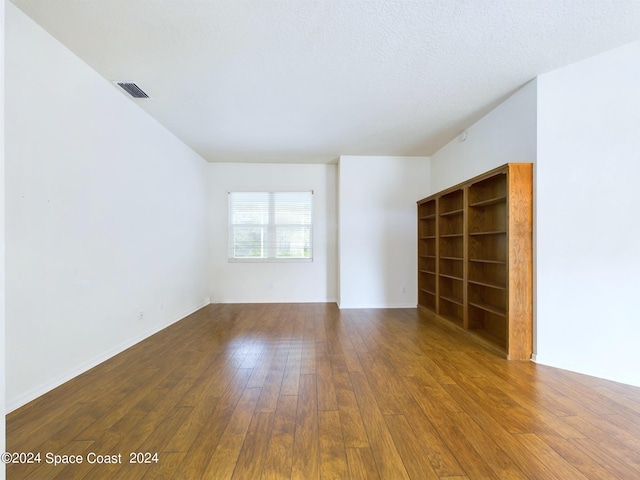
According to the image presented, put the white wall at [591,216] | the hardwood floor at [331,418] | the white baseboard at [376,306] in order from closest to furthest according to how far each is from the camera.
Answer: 1. the hardwood floor at [331,418]
2. the white wall at [591,216]
3. the white baseboard at [376,306]

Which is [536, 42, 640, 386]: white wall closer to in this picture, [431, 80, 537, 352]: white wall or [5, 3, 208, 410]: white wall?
[431, 80, 537, 352]: white wall

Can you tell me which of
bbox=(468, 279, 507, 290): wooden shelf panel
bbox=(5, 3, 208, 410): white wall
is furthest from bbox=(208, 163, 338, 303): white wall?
bbox=(468, 279, 507, 290): wooden shelf panel

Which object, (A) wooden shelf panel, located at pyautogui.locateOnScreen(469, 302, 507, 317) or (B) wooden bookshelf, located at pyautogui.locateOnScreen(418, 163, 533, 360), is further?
(A) wooden shelf panel, located at pyautogui.locateOnScreen(469, 302, 507, 317)

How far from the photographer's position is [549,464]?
56.6 inches

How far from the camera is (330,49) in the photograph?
226 centimetres

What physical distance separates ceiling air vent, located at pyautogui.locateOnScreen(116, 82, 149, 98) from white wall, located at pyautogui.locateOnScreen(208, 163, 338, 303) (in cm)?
252

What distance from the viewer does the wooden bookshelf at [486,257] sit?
268 cm

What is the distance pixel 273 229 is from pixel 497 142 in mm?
3822

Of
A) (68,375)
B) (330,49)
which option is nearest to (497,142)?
(330,49)

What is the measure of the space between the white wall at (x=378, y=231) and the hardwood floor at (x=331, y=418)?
2075mm

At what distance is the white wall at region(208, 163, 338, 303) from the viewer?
5.50m

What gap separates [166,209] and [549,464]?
4.40 m

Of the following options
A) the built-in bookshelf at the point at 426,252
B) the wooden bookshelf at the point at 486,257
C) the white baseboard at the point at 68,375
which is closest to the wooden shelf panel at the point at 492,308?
the wooden bookshelf at the point at 486,257

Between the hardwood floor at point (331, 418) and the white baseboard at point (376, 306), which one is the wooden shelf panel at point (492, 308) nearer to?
the hardwood floor at point (331, 418)
